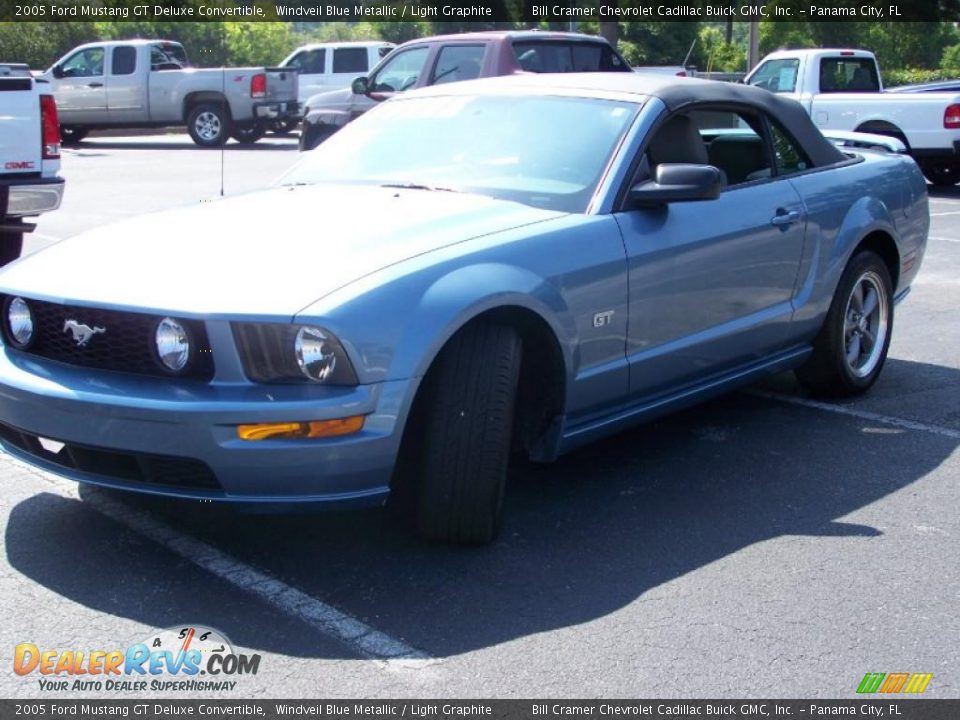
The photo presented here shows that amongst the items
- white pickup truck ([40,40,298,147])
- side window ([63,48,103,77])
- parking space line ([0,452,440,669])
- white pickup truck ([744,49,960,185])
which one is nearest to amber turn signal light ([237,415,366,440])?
parking space line ([0,452,440,669])

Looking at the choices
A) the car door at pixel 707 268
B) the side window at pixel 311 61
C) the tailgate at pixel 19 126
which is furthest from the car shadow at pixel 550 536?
the side window at pixel 311 61

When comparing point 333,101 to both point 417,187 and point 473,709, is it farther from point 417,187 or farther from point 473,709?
point 473,709

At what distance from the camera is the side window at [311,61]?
85.9 feet

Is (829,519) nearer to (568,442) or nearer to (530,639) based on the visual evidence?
(568,442)

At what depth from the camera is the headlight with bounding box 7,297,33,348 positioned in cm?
422

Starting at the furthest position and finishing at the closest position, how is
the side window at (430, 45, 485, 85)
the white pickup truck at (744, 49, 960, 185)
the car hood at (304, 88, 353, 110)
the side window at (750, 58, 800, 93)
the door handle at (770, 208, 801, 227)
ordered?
the side window at (750, 58, 800, 93) < the car hood at (304, 88, 353, 110) < the white pickup truck at (744, 49, 960, 185) < the side window at (430, 45, 485, 85) < the door handle at (770, 208, 801, 227)

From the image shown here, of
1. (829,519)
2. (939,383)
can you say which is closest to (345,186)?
(829,519)

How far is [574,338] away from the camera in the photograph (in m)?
4.49

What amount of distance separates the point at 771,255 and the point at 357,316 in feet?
7.60

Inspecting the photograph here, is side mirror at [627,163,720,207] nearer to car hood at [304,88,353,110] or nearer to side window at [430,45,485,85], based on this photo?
side window at [430,45,485,85]

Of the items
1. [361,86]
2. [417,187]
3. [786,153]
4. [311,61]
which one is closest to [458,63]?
[361,86]

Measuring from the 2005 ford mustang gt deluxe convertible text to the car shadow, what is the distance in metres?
0.25

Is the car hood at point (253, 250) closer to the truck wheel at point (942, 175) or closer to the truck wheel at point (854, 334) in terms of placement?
the truck wheel at point (854, 334)

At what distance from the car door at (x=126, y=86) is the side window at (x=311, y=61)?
3629 mm
